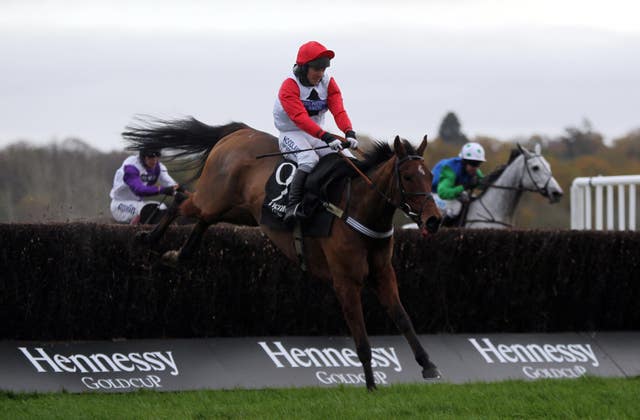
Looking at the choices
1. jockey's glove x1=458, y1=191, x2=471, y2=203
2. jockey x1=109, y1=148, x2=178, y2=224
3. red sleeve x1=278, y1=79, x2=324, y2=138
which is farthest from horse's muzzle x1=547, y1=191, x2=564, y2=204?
red sleeve x1=278, y1=79, x2=324, y2=138

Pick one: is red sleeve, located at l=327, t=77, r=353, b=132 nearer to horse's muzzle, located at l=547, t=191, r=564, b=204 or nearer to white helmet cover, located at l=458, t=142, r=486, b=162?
white helmet cover, located at l=458, t=142, r=486, b=162

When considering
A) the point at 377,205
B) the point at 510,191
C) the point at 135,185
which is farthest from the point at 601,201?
the point at 377,205

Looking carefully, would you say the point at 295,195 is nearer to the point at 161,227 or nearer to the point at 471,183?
the point at 161,227

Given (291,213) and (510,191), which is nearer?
(291,213)

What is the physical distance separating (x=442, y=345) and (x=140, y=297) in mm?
2466

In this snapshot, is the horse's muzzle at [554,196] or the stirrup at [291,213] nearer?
the stirrup at [291,213]

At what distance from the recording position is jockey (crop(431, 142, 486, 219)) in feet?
42.5

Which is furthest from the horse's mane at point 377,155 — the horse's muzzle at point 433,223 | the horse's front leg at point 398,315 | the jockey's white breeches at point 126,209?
the jockey's white breeches at point 126,209

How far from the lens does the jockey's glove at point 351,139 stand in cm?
726

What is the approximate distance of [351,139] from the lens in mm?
7273

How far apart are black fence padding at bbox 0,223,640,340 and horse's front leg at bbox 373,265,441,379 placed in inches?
75.3

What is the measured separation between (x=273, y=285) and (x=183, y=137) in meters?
1.44

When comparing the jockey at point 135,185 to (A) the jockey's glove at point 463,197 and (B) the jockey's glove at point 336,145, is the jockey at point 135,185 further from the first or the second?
(B) the jockey's glove at point 336,145

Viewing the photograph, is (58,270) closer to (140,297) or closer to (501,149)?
(140,297)
